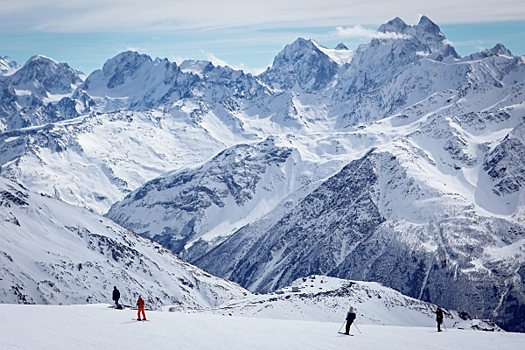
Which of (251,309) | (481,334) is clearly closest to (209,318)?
(481,334)

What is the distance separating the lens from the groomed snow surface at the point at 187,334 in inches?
2174

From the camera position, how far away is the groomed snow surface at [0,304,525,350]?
55219 mm

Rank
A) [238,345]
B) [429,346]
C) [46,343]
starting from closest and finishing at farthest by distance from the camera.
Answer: [46,343] < [238,345] < [429,346]

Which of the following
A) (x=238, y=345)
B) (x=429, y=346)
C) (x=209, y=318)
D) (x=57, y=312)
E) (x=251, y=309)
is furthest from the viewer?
(x=251, y=309)

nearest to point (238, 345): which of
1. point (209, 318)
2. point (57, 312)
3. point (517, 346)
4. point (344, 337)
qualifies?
point (344, 337)

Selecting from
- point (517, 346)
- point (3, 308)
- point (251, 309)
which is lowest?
point (251, 309)

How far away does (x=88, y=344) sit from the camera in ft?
176

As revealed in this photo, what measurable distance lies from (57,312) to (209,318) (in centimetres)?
1578

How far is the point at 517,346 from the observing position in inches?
2579

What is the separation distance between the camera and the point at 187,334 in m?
60.4

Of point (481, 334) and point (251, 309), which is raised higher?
point (481, 334)

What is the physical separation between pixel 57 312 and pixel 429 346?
3653 cm

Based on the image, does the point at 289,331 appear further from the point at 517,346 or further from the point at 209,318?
the point at 517,346

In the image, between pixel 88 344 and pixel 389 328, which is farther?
pixel 389 328
